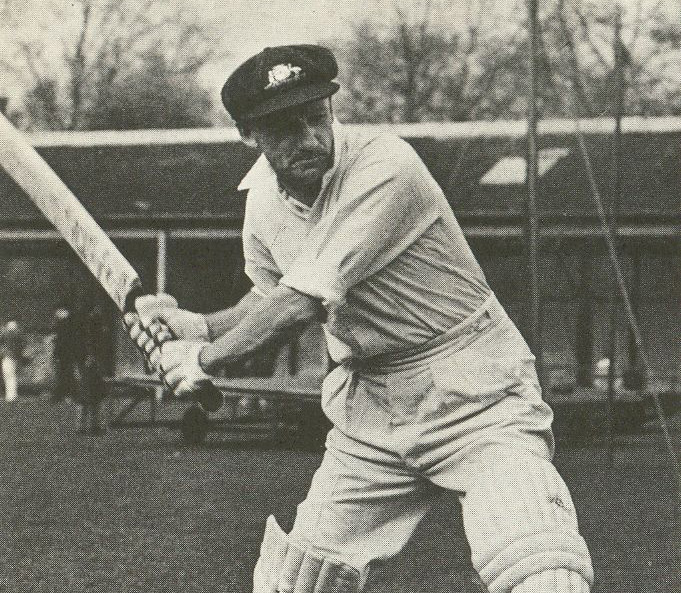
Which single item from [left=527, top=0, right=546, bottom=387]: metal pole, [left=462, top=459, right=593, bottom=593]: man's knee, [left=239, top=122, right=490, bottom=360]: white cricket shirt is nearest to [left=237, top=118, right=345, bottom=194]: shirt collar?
[left=239, top=122, right=490, bottom=360]: white cricket shirt

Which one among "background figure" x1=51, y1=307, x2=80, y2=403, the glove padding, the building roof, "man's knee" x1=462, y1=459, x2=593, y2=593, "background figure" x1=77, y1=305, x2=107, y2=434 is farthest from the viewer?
the building roof

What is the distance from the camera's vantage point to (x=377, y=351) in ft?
8.73

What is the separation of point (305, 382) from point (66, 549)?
508cm

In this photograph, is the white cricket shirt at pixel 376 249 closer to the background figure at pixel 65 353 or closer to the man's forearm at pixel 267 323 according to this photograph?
the man's forearm at pixel 267 323

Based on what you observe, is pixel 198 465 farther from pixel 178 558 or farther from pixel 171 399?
pixel 171 399

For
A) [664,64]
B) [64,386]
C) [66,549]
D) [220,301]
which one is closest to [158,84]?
[220,301]

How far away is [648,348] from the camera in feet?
51.5

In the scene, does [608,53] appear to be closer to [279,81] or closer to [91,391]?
[91,391]

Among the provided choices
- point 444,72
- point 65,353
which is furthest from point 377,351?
point 444,72

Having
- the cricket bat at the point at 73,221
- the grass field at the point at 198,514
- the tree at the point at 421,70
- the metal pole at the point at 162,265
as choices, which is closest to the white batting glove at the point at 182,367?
the cricket bat at the point at 73,221

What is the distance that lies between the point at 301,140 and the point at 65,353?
11.2 metres

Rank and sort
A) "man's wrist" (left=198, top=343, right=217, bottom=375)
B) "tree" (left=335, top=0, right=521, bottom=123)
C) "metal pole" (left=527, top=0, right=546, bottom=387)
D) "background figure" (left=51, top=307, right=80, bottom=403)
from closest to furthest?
"man's wrist" (left=198, top=343, right=217, bottom=375) → "metal pole" (left=527, top=0, right=546, bottom=387) → "background figure" (left=51, top=307, right=80, bottom=403) → "tree" (left=335, top=0, right=521, bottom=123)

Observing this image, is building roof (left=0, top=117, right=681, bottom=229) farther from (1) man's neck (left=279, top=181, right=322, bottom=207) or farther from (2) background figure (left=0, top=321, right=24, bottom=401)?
(1) man's neck (left=279, top=181, right=322, bottom=207)

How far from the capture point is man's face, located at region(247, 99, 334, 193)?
8.17 feet
